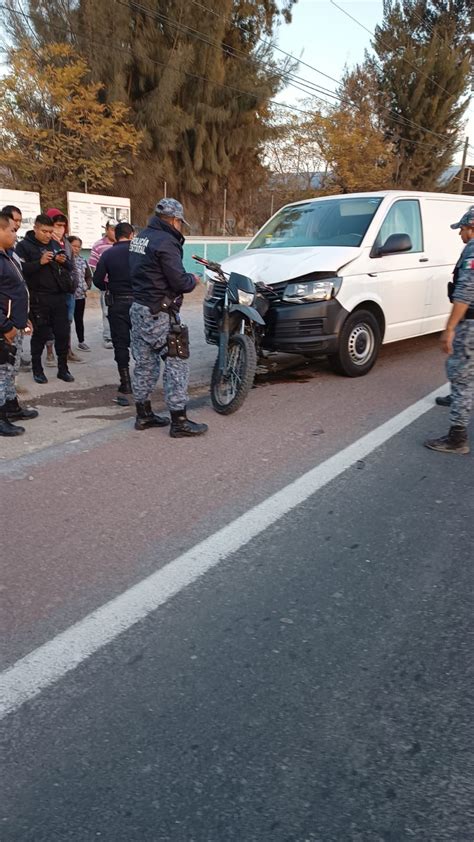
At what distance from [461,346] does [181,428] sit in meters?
2.27

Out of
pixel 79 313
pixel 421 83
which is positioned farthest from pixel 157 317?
pixel 421 83

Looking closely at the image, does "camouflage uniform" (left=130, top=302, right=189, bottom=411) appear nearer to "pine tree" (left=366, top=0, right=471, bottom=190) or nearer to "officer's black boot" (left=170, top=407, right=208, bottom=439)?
"officer's black boot" (left=170, top=407, right=208, bottom=439)

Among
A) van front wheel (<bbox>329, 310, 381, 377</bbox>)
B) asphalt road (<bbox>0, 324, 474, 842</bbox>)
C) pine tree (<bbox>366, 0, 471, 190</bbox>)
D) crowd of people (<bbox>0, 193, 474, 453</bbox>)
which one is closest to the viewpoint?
asphalt road (<bbox>0, 324, 474, 842</bbox>)

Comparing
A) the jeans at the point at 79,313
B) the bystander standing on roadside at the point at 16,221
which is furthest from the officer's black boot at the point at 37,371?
the jeans at the point at 79,313

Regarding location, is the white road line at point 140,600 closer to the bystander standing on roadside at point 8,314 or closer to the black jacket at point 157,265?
the black jacket at point 157,265

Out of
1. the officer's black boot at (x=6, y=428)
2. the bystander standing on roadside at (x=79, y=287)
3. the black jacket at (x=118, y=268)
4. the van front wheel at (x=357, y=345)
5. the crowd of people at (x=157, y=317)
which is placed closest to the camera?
the crowd of people at (x=157, y=317)

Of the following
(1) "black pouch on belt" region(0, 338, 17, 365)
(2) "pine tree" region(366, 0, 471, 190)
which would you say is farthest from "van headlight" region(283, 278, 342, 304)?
(2) "pine tree" region(366, 0, 471, 190)

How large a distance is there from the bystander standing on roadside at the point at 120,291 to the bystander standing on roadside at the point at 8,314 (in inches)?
45.0

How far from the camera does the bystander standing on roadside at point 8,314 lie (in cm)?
509

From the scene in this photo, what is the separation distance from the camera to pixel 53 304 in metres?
6.98

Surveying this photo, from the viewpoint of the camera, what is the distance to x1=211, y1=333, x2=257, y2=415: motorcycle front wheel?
5.73m

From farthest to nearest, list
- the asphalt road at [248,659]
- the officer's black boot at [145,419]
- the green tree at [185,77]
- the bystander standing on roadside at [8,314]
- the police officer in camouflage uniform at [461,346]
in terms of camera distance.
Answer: the green tree at [185,77], the officer's black boot at [145,419], the bystander standing on roadside at [8,314], the police officer in camouflage uniform at [461,346], the asphalt road at [248,659]

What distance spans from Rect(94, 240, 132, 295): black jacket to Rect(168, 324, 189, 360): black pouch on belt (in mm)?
1440

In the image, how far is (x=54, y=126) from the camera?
1791 cm
